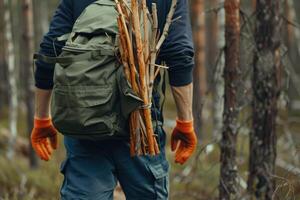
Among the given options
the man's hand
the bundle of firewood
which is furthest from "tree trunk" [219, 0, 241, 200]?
the bundle of firewood

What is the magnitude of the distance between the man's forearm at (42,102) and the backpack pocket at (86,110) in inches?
22.6

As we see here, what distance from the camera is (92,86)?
307 centimetres

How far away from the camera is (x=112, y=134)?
3.16 metres

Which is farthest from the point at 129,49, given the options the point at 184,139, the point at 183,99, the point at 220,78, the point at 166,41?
the point at 220,78

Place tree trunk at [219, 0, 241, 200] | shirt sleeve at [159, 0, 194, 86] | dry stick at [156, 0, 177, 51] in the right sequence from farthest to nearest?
tree trunk at [219, 0, 241, 200]
shirt sleeve at [159, 0, 194, 86]
dry stick at [156, 0, 177, 51]

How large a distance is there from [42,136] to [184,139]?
3.31ft

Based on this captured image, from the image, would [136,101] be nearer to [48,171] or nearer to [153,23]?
[153,23]

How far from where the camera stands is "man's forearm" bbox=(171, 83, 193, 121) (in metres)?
3.50

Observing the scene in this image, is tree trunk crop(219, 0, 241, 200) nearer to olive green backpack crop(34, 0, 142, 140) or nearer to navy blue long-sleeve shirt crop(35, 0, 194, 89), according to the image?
navy blue long-sleeve shirt crop(35, 0, 194, 89)

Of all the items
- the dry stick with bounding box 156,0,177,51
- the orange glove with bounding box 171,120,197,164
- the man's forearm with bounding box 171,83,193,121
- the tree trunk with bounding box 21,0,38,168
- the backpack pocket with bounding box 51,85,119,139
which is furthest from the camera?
the tree trunk with bounding box 21,0,38,168

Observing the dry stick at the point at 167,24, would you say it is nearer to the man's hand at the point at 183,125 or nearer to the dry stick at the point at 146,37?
the dry stick at the point at 146,37

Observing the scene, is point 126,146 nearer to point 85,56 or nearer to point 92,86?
point 92,86

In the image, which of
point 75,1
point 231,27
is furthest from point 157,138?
point 231,27

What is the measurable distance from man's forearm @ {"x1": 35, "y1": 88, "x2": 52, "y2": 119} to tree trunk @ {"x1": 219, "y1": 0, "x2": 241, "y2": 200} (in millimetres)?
1487
